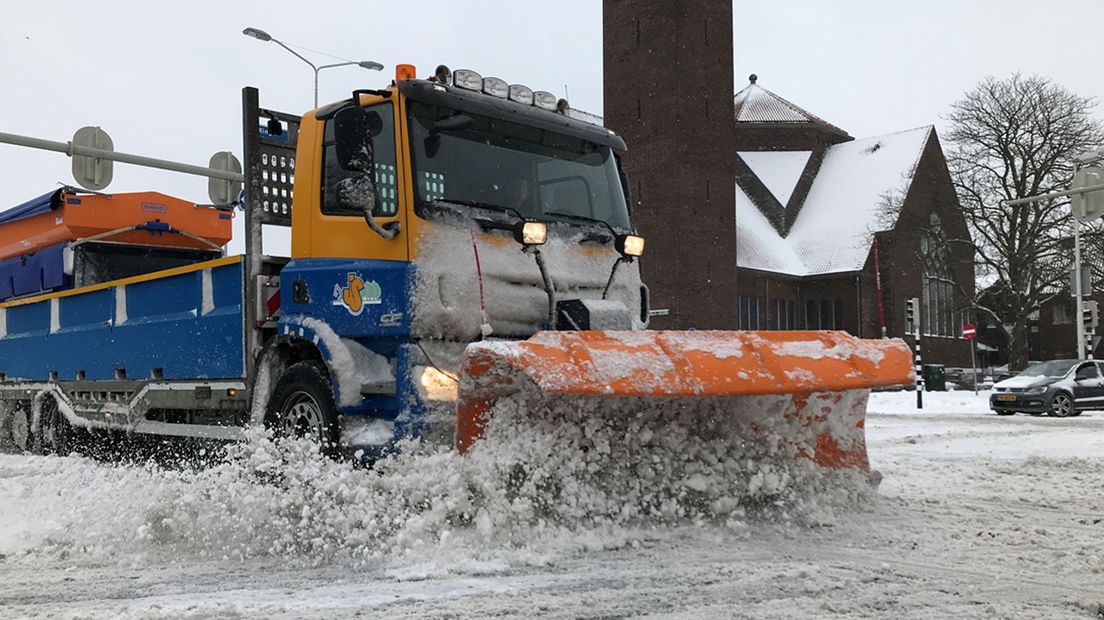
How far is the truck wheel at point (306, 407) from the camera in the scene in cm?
626

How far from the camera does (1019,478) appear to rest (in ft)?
28.6

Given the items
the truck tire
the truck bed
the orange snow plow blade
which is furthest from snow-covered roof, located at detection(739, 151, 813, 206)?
the orange snow plow blade

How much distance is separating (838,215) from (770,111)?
9034 mm

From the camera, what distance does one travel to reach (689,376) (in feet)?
17.0

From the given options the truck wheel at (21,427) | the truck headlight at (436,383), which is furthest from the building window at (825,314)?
the truck headlight at (436,383)

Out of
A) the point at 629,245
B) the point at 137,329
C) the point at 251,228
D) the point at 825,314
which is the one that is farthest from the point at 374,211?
the point at 825,314

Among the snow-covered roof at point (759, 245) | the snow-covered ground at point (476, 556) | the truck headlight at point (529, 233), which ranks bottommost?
the snow-covered ground at point (476, 556)

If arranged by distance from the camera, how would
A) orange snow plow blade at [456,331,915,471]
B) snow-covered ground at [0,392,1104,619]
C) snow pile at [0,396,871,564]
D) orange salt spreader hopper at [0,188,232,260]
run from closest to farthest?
snow-covered ground at [0,392,1104,619] < orange snow plow blade at [456,331,915,471] < snow pile at [0,396,871,564] < orange salt spreader hopper at [0,188,232,260]

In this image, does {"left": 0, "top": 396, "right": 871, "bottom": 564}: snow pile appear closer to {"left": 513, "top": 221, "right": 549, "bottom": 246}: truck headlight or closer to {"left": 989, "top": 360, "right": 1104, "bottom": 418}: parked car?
{"left": 513, "top": 221, "right": 549, "bottom": 246}: truck headlight

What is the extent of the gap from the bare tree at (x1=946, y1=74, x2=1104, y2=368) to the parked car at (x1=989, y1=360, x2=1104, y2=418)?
16075 millimetres

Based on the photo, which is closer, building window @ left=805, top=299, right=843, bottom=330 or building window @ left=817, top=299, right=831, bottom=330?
building window @ left=805, top=299, right=843, bottom=330

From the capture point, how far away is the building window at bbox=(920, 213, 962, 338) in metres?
41.6

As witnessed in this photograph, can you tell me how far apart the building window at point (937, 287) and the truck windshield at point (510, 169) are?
1442 inches

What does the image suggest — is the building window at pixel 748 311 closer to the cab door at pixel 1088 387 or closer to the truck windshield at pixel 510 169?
the cab door at pixel 1088 387
